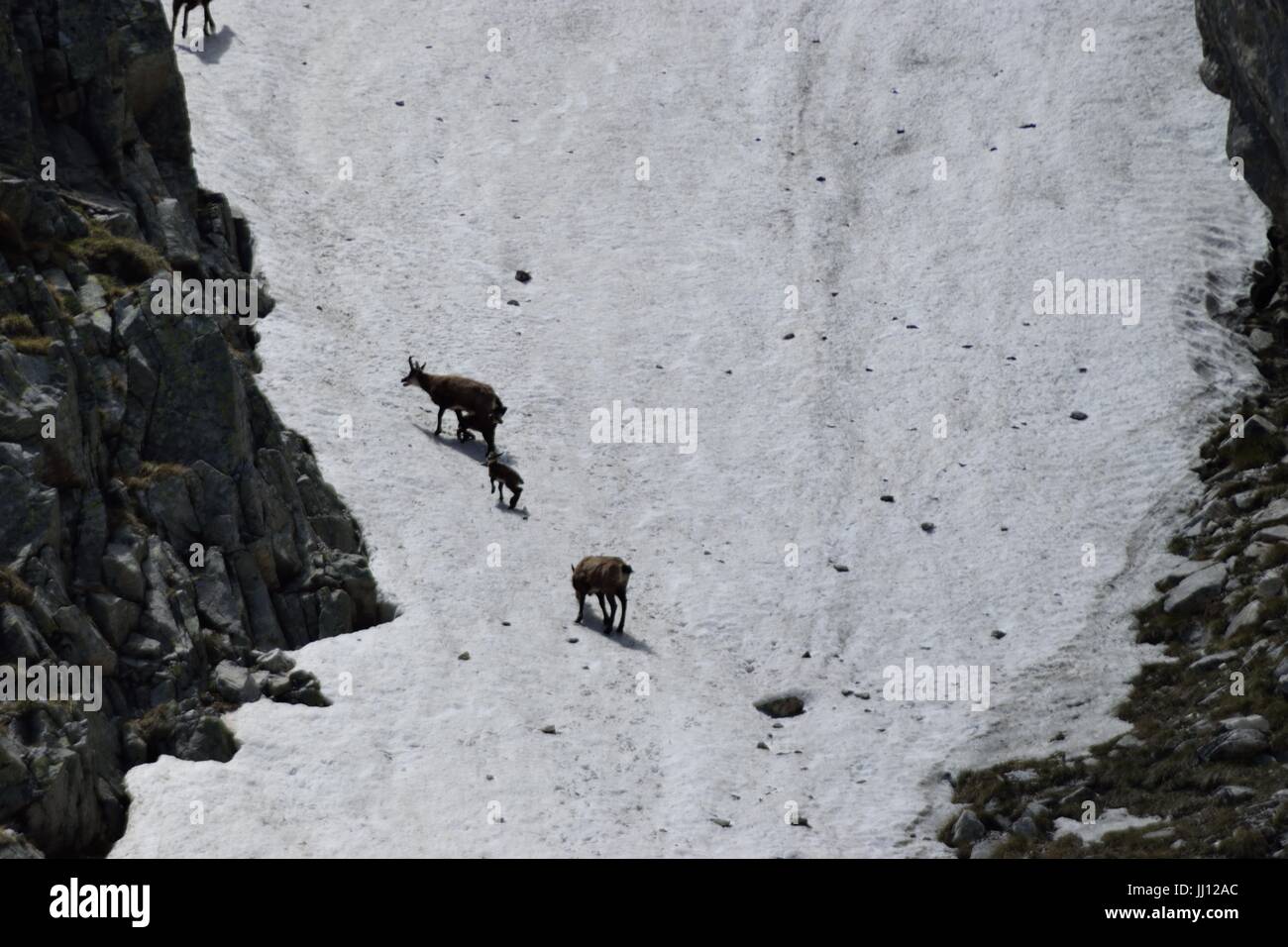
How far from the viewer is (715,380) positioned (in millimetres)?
32688

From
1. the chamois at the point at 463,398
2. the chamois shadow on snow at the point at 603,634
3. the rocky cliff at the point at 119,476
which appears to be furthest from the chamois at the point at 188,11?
the chamois shadow on snow at the point at 603,634

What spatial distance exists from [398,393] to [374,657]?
27.9ft

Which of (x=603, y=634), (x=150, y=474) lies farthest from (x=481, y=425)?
(x=150, y=474)

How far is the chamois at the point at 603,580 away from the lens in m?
25.1

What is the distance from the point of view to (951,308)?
3419 centimetres

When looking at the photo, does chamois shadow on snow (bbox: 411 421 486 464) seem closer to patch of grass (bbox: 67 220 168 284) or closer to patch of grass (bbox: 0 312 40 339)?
patch of grass (bbox: 67 220 168 284)

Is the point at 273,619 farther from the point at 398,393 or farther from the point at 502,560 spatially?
the point at 398,393

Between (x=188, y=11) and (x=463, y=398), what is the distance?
1758 centimetres

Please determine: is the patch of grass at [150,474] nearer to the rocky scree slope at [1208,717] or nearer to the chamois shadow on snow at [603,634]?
the chamois shadow on snow at [603,634]

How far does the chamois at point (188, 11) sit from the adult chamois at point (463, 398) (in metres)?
15.7

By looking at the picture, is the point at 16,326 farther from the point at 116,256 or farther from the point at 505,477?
the point at 505,477

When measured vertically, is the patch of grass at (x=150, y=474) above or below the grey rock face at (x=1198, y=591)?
above
